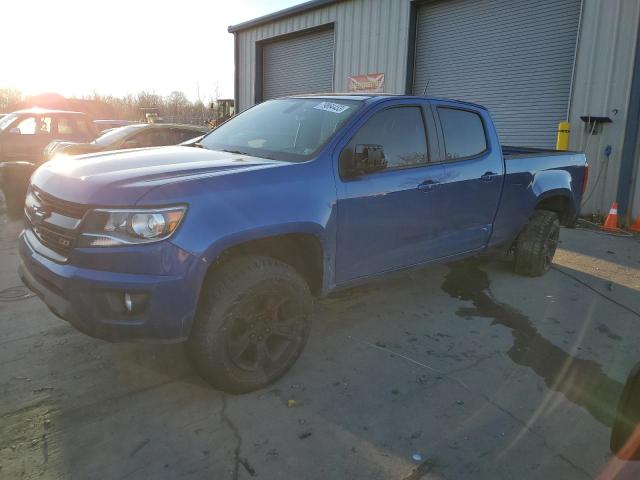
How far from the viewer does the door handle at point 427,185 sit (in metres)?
3.72

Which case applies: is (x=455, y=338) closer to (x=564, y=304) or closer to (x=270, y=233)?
(x=564, y=304)

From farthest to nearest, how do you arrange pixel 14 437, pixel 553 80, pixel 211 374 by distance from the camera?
1. pixel 553 80
2. pixel 211 374
3. pixel 14 437

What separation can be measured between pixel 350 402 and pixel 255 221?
3.89 ft

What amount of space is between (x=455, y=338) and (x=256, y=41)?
14653 millimetres

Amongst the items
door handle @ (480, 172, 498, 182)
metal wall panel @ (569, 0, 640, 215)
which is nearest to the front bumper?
door handle @ (480, 172, 498, 182)

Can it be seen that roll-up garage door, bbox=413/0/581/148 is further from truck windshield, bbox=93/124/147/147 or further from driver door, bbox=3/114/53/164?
driver door, bbox=3/114/53/164

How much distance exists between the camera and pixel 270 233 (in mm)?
2818

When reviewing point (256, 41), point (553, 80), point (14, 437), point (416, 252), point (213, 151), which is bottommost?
point (14, 437)

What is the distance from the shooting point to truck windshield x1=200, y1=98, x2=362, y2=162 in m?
3.40

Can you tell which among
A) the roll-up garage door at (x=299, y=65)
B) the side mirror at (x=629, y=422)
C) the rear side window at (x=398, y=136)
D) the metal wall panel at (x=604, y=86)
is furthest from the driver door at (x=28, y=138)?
the side mirror at (x=629, y=422)

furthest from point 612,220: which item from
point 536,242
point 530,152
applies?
point 536,242

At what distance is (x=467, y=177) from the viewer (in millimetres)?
4168

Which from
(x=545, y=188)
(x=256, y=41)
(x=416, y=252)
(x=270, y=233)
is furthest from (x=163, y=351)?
(x=256, y=41)

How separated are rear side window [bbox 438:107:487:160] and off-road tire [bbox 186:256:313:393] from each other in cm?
193
